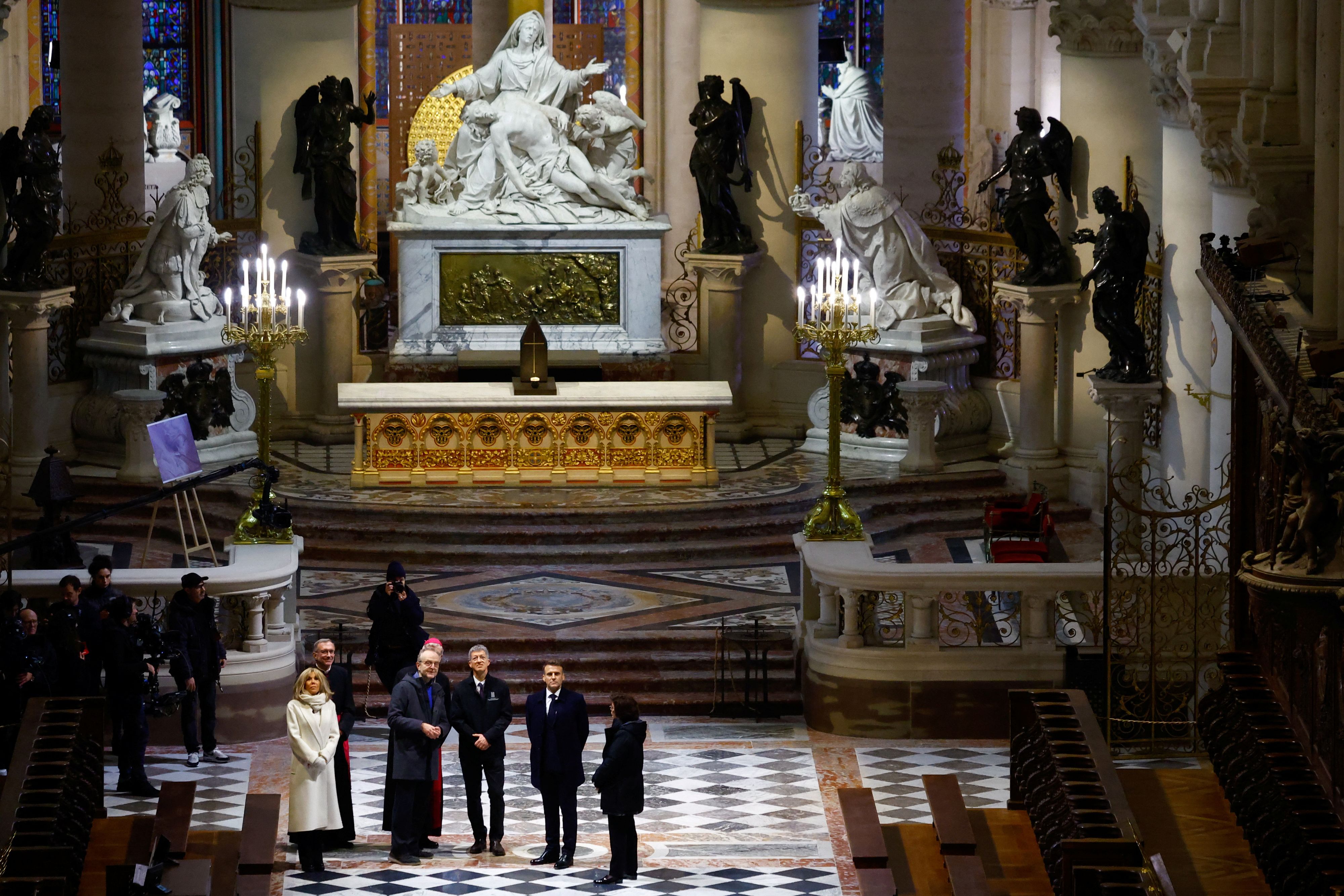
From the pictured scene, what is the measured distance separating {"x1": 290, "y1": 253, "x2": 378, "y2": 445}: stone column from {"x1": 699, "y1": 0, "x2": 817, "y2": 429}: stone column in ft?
12.1

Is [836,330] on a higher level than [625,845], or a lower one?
higher

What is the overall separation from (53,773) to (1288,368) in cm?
583

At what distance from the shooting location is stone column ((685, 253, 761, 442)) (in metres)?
24.5

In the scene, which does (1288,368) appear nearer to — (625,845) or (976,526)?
(625,845)

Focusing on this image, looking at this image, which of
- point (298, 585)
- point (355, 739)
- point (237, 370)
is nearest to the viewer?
point (355, 739)

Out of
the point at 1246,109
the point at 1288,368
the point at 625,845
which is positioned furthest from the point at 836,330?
the point at 1288,368

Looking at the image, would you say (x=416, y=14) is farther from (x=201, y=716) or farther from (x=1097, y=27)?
(x=201, y=716)

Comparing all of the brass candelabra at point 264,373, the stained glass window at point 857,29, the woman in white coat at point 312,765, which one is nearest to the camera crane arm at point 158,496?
the brass candelabra at point 264,373

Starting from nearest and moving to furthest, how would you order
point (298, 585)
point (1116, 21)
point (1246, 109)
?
1. point (1246, 109)
2. point (298, 585)
3. point (1116, 21)

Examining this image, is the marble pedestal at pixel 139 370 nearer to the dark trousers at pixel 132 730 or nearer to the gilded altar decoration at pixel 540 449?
the gilded altar decoration at pixel 540 449

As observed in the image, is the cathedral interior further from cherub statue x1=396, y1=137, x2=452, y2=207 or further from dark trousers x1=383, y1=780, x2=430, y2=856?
dark trousers x1=383, y1=780, x2=430, y2=856

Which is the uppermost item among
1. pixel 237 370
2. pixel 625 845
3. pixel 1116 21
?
pixel 1116 21

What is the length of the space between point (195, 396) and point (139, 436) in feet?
2.41

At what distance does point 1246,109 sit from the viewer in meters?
14.4
